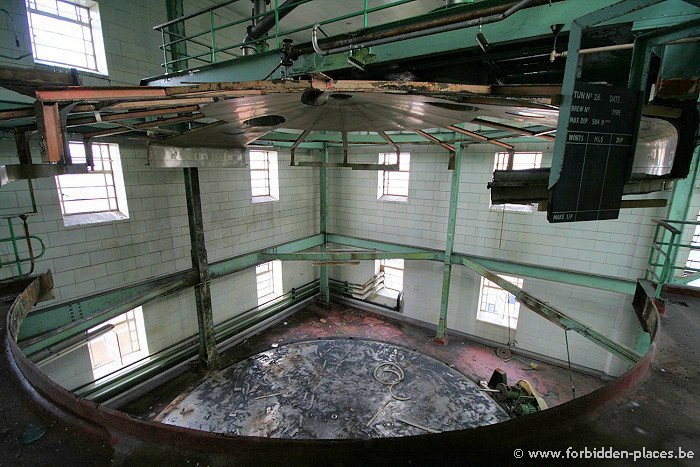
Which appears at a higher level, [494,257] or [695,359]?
[695,359]

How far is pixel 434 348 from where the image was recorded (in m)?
8.58

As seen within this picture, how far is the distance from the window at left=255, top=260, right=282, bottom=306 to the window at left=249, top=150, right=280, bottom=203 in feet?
6.99

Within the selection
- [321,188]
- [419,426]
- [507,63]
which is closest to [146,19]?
[321,188]

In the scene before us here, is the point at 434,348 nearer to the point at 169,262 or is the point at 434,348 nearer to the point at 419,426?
the point at 419,426

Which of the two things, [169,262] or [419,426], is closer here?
[419,426]

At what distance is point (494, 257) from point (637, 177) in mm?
6179

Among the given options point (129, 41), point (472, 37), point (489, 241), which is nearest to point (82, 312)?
point (129, 41)

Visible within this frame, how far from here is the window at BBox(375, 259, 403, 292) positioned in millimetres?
10234

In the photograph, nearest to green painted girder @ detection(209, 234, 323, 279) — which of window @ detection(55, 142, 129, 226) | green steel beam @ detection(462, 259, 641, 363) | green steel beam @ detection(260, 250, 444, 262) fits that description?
green steel beam @ detection(260, 250, 444, 262)

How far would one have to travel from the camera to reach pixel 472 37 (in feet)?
9.21

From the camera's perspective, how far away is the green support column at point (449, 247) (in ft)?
25.7

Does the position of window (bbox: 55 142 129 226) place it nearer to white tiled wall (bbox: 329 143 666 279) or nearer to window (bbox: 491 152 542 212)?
white tiled wall (bbox: 329 143 666 279)

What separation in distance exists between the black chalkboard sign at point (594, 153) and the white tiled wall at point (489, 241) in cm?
607

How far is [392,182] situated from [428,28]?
709cm
